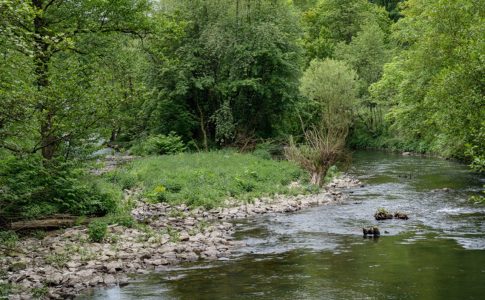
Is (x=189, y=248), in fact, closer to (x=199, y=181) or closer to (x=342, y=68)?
(x=199, y=181)

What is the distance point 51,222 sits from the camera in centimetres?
1479

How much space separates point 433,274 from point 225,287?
481 cm

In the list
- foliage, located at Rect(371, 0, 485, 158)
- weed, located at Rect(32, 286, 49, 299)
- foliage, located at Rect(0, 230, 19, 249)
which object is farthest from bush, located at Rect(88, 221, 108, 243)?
foliage, located at Rect(371, 0, 485, 158)

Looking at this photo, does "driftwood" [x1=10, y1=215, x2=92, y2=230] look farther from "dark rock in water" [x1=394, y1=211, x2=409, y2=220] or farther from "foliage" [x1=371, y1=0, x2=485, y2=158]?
"foliage" [x1=371, y1=0, x2=485, y2=158]

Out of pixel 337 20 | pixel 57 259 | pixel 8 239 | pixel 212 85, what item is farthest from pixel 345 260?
pixel 337 20

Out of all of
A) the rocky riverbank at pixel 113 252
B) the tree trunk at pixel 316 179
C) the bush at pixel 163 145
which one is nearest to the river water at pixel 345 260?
the rocky riverbank at pixel 113 252

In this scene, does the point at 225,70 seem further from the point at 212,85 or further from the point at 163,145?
the point at 163,145

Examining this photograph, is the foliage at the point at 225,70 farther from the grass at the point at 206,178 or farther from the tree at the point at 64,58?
the tree at the point at 64,58

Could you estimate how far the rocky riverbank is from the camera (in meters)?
11.0

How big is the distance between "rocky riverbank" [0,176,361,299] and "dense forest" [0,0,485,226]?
1516mm

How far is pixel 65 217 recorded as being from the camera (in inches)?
603

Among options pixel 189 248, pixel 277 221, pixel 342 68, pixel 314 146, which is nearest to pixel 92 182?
pixel 189 248

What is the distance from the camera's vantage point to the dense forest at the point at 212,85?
43.9ft

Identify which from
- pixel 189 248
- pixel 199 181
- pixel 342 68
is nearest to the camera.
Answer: pixel 189 248
